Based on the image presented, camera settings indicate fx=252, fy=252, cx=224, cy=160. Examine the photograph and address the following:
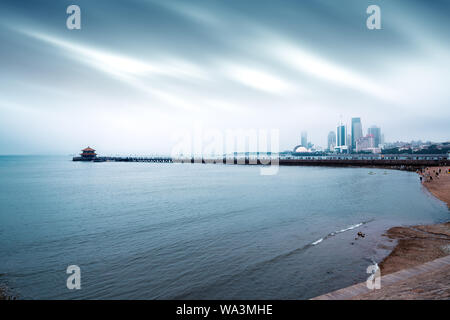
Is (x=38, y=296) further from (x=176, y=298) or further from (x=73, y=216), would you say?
(x=73, y=216)

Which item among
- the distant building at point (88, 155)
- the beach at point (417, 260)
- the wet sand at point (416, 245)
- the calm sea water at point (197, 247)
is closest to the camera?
the beach at point (417, 260)

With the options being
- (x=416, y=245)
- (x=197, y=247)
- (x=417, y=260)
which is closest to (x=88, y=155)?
(x=197, y=247)

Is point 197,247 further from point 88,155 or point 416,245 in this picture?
point 88,155

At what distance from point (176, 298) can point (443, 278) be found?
8979 mm

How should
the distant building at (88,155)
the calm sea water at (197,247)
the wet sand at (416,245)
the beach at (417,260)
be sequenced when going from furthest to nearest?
the distant building at (88,155) < the wet sand at (416,245) < the calm sea water at (197,247) < the beach at (417,260)

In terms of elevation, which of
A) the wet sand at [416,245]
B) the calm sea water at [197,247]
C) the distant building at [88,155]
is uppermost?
the distant building at [88,155]

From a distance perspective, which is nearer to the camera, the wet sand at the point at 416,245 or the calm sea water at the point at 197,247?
the calm sea water at the point at 197,247

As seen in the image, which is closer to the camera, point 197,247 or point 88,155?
point 197,247

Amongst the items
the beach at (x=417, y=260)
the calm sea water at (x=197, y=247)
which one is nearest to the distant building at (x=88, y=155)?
the calm sea water at (x=197, y=247)

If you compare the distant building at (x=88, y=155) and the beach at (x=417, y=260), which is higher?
the distant building at (x=88, y=155)

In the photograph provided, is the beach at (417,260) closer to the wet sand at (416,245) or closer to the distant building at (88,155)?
the wet sand at (416,245)

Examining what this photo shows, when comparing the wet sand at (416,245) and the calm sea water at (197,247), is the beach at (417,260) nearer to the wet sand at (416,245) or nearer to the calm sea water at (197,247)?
the wet sand at (416,245)

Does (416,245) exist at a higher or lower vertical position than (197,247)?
higher

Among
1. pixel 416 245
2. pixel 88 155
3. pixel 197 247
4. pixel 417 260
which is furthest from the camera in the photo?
pixel 88 155
